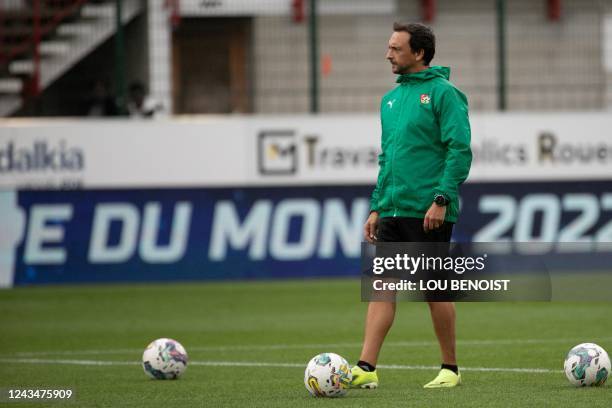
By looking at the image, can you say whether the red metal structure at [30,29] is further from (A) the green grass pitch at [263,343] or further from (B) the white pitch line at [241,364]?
(B) the white pitch line at [241,364]

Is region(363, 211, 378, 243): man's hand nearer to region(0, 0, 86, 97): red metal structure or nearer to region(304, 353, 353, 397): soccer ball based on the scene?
region(304, 353, 353, 397): soccer ball

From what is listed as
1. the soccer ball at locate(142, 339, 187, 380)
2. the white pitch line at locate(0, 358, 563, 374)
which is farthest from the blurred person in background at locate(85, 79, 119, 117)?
the soccer ball at locate(142, 339, 187, 380)

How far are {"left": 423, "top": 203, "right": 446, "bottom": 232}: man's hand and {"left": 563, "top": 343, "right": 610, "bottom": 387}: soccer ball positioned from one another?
1172mm

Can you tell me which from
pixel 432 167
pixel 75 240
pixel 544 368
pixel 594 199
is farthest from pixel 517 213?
pixel 432 167

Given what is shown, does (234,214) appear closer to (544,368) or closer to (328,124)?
(328,124)

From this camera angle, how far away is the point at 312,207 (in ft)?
69.0

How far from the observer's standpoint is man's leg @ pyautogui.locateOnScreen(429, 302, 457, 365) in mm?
8781

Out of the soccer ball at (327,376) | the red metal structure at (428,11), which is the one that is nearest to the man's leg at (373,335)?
the soccer ball at (327,376)

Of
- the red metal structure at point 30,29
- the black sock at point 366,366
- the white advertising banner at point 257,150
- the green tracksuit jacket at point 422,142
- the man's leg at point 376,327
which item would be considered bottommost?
the black sock at point 366,366

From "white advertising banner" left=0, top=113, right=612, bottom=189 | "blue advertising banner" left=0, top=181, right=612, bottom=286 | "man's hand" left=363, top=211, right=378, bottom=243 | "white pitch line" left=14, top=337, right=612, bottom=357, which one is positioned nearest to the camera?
"man's hand" left=363, top=211, right=378, bottom=243

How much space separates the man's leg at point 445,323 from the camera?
878 cm

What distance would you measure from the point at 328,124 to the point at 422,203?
12585 millimetres

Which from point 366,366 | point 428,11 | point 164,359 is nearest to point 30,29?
point 428,11

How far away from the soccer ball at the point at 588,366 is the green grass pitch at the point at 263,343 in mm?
135
